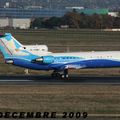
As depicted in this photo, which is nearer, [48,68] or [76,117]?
[76,117]

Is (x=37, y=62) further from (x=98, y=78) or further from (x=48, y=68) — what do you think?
(x=98, y=78)

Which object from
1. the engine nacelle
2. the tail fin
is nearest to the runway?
the engine nacelle

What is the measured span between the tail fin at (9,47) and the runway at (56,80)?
2269 millimetres

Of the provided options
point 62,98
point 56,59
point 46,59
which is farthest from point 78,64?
point 62,98

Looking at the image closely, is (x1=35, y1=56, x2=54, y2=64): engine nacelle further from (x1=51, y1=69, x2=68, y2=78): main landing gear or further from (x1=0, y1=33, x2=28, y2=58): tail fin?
(x1=0, y1=33, x2=28, y2=58): tail fin

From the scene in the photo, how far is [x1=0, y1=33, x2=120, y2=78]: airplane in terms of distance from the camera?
4788 cm

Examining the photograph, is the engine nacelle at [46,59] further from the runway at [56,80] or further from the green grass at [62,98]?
the green grass at [62,98]

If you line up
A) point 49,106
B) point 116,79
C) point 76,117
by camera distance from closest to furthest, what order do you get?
point 76,117
point 49,106
point 116,79

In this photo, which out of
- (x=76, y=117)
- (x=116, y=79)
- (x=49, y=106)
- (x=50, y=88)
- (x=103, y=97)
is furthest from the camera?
(x=116, y=79)

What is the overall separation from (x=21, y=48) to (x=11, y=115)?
2481 cm

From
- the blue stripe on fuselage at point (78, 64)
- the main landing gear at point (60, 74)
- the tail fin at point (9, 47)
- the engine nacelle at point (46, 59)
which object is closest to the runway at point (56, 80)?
the main landing gear at point (60, 74)

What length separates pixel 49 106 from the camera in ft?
95.8

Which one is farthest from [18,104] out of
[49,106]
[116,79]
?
[116,79]

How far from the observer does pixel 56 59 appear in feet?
157
